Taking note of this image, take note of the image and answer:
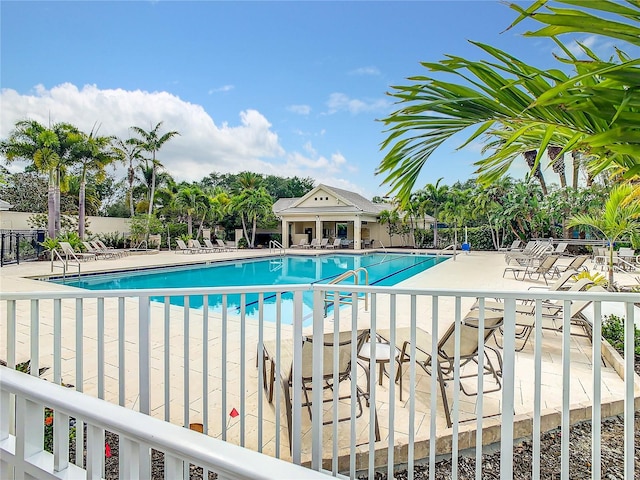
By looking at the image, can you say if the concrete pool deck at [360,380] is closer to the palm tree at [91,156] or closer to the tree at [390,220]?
the palm tree at [91,156]

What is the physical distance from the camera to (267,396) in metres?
3.20

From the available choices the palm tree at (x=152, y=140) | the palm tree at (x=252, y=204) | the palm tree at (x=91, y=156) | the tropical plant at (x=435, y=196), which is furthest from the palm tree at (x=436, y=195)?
the palm tree at (x=91, y=156)

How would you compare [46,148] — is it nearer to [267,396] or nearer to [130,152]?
[130,152]

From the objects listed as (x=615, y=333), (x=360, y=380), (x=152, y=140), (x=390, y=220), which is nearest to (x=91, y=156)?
(x=152, y=140)

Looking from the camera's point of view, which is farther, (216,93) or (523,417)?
(216,93)

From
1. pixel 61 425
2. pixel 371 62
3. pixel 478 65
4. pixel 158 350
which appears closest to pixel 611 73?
pixel 478 65

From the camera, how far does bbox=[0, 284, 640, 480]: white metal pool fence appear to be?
0.96 meters

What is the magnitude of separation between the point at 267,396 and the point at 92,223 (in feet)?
78.0

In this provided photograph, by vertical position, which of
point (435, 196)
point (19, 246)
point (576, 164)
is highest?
point (435, 196)

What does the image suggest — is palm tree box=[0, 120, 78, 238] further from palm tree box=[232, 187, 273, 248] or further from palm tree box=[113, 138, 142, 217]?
palm tree box=[232, 187, 273, 248]

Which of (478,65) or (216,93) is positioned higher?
(216,93)

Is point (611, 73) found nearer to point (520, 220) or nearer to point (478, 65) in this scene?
point (478, 65)

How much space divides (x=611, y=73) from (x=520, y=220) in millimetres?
22949

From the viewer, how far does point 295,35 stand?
10.5 m
